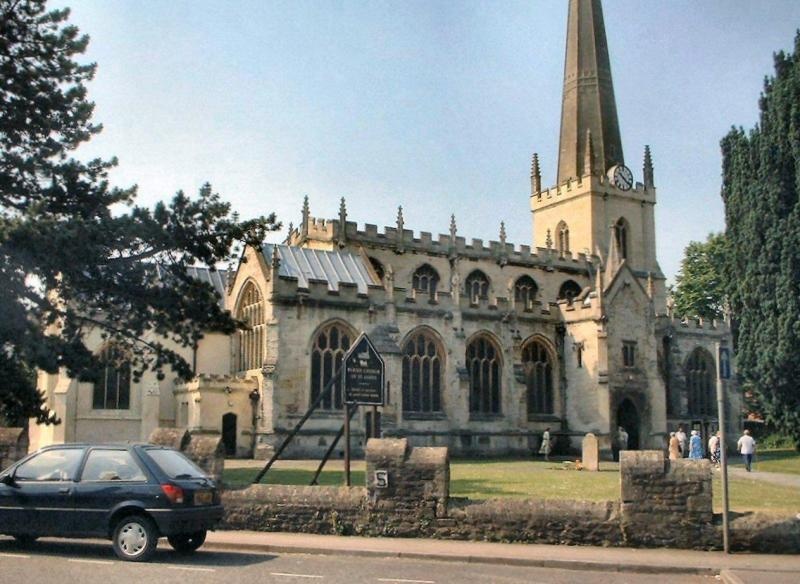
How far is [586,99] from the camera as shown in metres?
61.5

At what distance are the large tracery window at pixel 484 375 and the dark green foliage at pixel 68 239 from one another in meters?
20.0

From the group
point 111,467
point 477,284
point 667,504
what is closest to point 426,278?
point 477,284

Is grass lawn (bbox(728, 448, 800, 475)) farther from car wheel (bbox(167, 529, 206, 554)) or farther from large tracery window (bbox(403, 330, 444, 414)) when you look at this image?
car wheel (bbox(167, 529, 206, 554))

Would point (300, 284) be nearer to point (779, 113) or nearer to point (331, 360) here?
point (331, 360)

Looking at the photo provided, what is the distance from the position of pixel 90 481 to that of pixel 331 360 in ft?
82.7

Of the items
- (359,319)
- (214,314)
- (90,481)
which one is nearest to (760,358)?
(359,319)

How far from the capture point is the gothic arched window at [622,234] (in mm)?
59375

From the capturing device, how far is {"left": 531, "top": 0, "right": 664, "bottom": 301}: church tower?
58.7 metres

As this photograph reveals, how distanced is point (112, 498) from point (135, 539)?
64 cm

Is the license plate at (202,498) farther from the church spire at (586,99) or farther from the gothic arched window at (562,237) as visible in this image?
the church spire at (586,99)

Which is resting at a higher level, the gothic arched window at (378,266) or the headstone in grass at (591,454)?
the gothic arched window at (378,266)

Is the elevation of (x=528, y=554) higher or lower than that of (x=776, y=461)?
higher

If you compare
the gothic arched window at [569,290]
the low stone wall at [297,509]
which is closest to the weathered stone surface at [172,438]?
the low stone wall at [297,509]

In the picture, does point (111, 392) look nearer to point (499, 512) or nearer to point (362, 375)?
point (362, 375)
